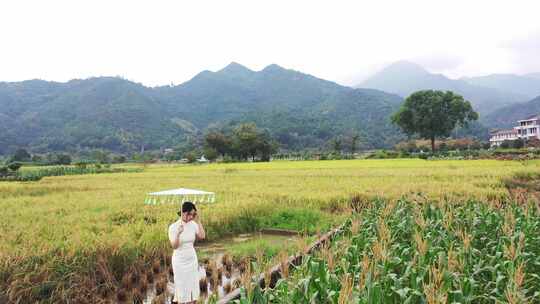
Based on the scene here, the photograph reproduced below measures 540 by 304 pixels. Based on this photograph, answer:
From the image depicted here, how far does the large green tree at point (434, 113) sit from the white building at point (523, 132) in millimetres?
27909

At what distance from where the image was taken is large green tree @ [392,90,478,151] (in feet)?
182

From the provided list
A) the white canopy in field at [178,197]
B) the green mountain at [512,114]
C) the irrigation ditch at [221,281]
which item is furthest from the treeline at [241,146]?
the green mountain at [512,114]

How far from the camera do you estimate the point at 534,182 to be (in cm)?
1703

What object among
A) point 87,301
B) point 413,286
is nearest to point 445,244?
point 413,286

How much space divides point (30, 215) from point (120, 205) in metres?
2.33

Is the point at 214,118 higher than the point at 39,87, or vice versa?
the point at 39,87

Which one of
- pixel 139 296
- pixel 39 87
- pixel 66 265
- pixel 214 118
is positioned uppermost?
pixel 39 87

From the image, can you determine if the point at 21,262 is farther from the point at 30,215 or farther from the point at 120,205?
the point at 120,205

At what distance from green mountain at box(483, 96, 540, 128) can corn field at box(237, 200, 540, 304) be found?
142 m

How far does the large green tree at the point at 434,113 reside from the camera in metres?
55.3

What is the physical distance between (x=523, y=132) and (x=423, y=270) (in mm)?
98427

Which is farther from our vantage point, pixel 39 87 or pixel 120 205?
pixel 39 87

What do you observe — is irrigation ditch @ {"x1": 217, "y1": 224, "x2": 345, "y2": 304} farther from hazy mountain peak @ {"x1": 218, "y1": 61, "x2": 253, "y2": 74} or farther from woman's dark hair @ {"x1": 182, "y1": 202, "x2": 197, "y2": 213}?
hazy mountain peak @ {"x1": 218, "y1": 61, "x2": 253, "y2": 74}

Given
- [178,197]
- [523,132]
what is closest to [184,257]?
[178,197]
